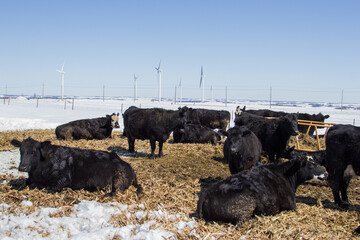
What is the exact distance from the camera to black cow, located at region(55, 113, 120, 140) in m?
14.7

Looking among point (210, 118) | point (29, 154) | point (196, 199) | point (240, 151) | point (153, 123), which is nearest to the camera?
point (196, 199)

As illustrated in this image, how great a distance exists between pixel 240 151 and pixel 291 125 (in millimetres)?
3393

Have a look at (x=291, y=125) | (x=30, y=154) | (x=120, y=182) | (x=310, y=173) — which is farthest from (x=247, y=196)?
(x=291, y=125)

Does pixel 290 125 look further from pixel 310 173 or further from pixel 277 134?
pixel 310 173

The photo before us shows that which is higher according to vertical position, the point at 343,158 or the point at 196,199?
the point at 343,158

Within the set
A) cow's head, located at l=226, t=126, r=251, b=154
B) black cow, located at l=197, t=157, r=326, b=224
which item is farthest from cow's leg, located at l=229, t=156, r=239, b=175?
black cow, located at l=197, t=157, r=326, b=224

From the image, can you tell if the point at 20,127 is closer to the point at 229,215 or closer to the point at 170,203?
the point at 170,203

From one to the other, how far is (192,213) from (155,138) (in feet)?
19.6

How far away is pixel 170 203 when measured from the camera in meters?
5.90

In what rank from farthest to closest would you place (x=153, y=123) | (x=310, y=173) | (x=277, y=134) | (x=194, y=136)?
(x=194, y=136), (x=153, y=123), (x=277, y=134), (x=310, y=173)

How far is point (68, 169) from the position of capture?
6.43 m

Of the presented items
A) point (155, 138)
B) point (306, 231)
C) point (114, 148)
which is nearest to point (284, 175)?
point (306, 231)

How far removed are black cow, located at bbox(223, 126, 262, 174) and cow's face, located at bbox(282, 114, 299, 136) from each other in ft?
8.14

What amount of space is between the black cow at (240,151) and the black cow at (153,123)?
3.54 m
